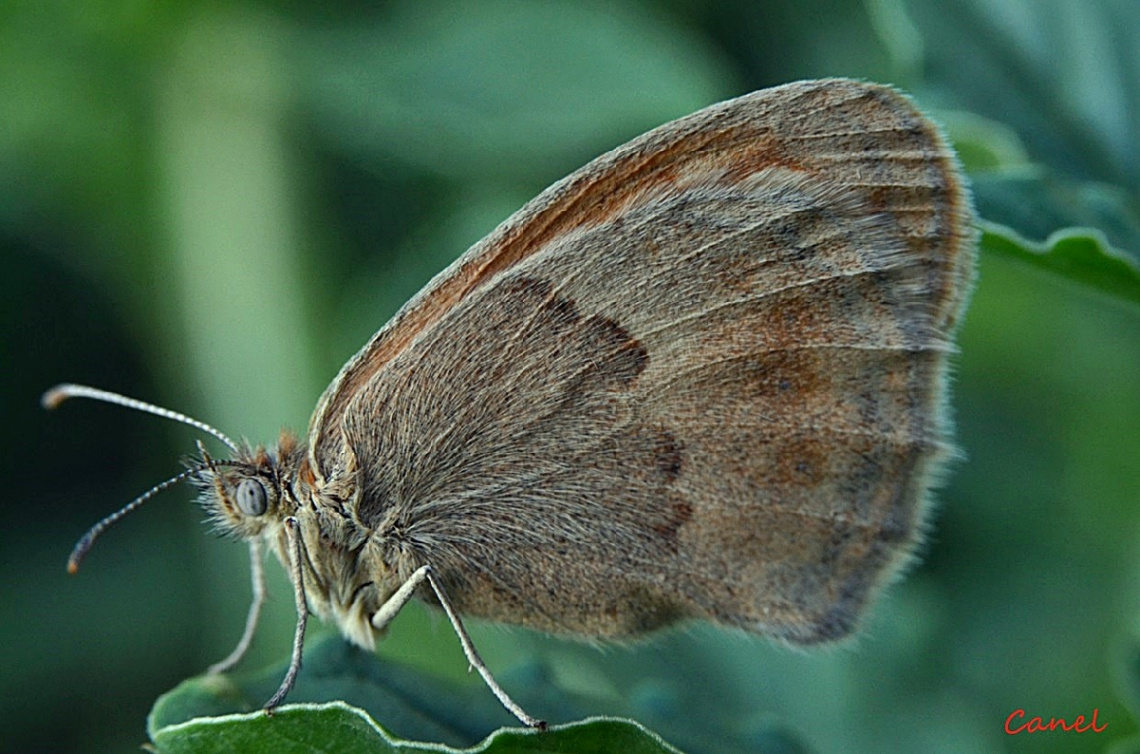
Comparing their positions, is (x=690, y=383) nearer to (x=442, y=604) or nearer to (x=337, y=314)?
(x=442, y=604)

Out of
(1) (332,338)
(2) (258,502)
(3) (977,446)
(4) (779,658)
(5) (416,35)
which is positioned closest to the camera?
(2) (258,502)

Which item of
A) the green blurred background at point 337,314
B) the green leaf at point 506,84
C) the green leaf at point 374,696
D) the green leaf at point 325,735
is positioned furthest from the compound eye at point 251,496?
the green leaf at point 506,84

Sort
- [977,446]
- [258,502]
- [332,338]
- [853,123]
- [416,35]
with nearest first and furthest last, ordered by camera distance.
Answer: [853,123]
[258,502]
[977,446]
[332,338]
[416,35]

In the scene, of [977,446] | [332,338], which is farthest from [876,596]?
[332,338]

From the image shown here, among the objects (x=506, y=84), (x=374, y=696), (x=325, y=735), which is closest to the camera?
(x=325, y=735)

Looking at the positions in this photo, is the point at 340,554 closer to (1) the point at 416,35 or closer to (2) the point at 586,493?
(2) the point at 586,493

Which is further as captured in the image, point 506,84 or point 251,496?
point 506,84

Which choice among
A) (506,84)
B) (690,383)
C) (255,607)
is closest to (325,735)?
(255,607)
